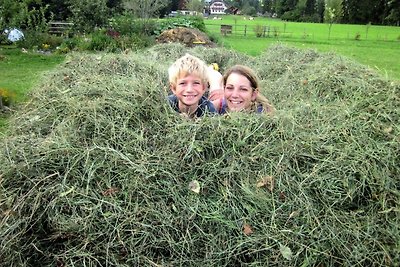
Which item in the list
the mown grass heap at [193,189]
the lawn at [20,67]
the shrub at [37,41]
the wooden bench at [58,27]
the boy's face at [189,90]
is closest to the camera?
the mown grass heap at [193,189]

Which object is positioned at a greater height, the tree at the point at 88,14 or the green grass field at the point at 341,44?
the tree at the point at 88,14

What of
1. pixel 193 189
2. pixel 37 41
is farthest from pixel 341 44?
pixel 193 189

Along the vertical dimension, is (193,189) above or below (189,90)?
below

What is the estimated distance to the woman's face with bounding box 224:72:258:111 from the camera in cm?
420

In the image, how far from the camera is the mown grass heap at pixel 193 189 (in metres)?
2.48

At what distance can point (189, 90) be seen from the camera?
3.73 metres

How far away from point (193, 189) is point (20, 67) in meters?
11.4

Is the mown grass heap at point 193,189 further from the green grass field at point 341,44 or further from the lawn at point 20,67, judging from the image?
the green grass field at point 341,44

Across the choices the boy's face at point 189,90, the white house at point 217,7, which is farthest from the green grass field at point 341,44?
the white house at point 217,7

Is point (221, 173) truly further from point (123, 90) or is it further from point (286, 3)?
point (286, 3)

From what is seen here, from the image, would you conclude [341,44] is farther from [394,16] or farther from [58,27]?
[394,16]

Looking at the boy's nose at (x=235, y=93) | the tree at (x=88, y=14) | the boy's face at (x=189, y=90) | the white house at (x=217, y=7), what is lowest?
the white house at (x=217, y=7)

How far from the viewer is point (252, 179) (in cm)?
277

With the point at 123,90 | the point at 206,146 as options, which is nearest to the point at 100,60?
the point at 123,90
